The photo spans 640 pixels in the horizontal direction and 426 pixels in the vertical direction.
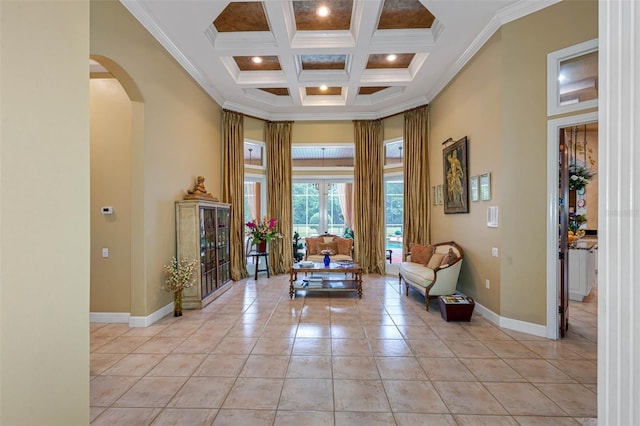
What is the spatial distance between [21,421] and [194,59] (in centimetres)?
514

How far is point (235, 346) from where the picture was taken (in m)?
3.51

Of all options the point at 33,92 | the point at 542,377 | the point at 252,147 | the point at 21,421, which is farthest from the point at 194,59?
the point at 542,377

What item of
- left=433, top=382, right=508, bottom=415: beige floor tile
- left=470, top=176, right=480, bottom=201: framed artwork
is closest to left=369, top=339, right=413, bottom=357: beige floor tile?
left=433, top=382, right=508, bottom=415: beige floor tile

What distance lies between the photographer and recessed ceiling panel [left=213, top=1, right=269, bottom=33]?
13.6 feet

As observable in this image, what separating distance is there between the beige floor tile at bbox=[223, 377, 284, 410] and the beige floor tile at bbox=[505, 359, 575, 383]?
227cm

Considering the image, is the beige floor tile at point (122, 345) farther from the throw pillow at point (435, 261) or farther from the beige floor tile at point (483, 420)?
the throw pillow at point (435, 261)

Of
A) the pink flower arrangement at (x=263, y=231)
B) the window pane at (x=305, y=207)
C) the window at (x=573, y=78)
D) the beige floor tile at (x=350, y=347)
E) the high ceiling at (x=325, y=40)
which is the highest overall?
the high ceiling at (x=325, y=40)

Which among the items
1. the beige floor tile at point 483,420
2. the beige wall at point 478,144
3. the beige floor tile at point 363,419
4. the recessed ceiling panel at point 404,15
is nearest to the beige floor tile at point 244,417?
the beige floor tile at point 363,419

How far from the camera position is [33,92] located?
125 cm

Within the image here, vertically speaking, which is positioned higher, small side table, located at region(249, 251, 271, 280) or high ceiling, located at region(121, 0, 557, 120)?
high ceiling, located at region(121, 0, 557, 120)

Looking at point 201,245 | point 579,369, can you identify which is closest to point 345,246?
point 201,245

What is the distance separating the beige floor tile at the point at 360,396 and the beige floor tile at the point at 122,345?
2.35m

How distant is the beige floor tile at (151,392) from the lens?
2.48 meters

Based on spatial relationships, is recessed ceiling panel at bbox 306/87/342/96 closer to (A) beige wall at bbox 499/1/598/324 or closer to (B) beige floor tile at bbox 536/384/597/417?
(A) beige wall at bbox 499/1/598/324
